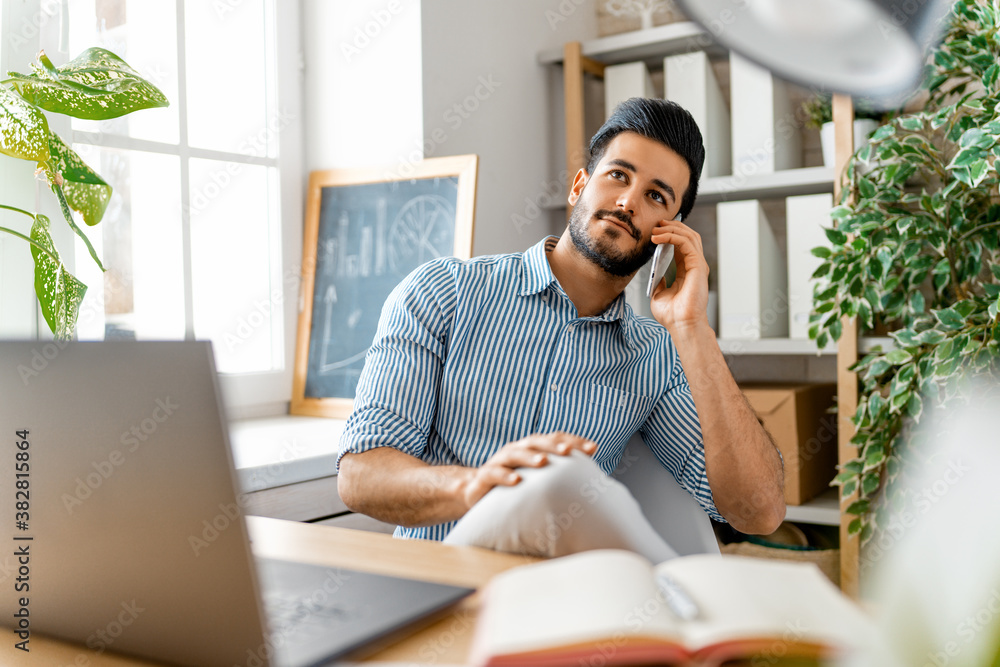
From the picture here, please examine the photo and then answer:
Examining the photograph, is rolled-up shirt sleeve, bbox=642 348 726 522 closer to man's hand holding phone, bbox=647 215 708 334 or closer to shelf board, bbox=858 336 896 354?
man's hand holding phone, bbox=647 215 708 334

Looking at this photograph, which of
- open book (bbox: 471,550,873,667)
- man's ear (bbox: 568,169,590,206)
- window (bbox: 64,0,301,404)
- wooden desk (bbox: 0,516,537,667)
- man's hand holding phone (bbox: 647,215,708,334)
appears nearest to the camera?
open book (bbox: 471,550,873,667)

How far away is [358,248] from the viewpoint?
206cm

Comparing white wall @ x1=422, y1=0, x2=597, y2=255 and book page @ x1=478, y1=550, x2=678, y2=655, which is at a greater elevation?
white wall @ x1=422, y1=0, x2=597, y2=255

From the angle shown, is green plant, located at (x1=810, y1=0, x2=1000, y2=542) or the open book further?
green plant, located at (x1=810, y1=0, x2=1000, y2=542)

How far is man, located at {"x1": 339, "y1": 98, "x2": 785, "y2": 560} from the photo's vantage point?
4.10ft

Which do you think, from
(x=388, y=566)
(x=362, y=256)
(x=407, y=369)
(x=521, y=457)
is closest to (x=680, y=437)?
(x=407, y=369)

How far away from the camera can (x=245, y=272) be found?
2.09 m

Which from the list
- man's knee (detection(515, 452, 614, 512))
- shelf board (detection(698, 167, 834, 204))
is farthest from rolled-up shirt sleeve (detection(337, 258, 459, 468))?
shelf board (detection(698, 167, 834, 204))

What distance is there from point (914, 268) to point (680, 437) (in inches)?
32.2

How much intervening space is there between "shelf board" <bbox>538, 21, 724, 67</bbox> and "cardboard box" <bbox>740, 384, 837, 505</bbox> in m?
0.95

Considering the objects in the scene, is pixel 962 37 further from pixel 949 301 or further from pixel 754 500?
pixel 754 500

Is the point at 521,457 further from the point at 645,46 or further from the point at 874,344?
the point at 645,46

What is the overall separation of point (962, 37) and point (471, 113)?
117 centimetres

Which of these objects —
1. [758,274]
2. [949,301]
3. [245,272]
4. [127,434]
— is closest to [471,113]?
[245,272]
